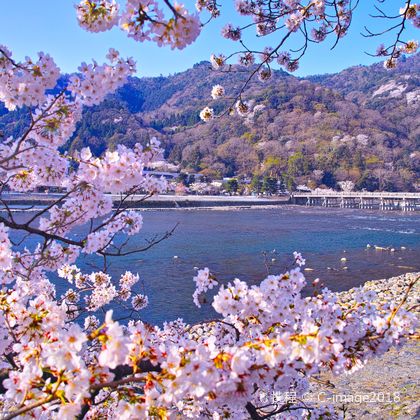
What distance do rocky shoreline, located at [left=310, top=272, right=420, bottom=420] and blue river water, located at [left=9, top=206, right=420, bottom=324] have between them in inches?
191

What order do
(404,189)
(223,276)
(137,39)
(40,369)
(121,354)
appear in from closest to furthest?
(121,354) → (40,369) → (137,39) → (223,276) → (404,189)

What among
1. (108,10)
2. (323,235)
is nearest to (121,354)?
(108,10)

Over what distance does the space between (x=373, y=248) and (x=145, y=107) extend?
18280 cm

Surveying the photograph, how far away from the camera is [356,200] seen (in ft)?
231

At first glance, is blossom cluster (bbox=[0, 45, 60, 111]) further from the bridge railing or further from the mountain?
the mountain

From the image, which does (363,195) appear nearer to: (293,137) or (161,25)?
(293,137)

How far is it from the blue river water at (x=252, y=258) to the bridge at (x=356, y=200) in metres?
30.1

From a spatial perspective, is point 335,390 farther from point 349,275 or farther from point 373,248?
point 373,248

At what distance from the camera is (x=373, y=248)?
24.6 metres

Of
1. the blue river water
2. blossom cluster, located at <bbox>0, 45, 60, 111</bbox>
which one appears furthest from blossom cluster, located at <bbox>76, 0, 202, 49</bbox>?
the blue river water

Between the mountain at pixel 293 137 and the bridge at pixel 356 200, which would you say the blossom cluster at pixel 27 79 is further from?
the mountain at pixel 293 137

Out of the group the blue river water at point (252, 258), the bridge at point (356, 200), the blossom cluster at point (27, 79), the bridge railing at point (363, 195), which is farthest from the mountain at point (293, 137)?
the blossom cluster at point (27, 79)

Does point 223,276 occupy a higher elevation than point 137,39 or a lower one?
lower

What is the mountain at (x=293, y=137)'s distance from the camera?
3430 inches
